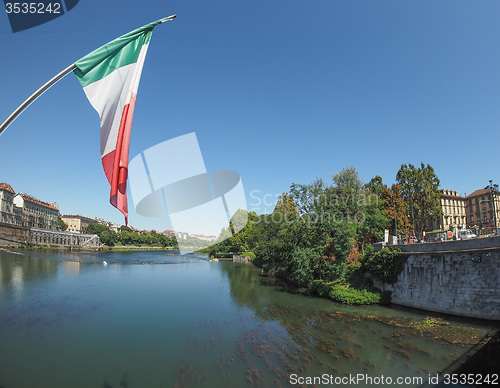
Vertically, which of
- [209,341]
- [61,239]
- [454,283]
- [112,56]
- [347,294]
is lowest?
[347,294]

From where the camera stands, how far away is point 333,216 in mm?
28703

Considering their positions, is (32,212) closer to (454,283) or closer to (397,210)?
(397,210)

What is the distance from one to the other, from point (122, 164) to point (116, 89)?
1.77 meters

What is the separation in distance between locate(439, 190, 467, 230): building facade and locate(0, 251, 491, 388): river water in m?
66.1

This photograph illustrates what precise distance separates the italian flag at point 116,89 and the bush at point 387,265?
2390cm

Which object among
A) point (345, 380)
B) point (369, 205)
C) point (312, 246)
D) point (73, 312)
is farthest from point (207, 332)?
point (369, 205)

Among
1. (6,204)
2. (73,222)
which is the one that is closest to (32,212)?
(6,204)

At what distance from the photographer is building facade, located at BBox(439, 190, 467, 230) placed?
73.6 meters

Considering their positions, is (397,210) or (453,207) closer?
(397,210)

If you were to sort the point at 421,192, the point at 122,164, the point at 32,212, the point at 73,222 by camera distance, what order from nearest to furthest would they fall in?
the point at 122,164
the point at 421,192
the point at 32,212
the point at 73,222

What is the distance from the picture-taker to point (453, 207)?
248 ft

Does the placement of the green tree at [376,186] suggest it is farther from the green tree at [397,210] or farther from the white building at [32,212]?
the white building at [32,212]

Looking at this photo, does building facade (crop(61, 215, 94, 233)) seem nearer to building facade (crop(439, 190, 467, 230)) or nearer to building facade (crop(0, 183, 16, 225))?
building facade (crop(0, 183, 16, 225))

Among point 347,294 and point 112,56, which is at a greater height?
point 112,56
